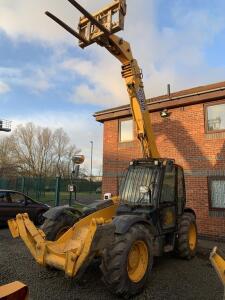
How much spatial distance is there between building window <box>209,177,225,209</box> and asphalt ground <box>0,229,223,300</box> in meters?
3.61

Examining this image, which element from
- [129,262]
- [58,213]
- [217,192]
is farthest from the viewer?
[217,192]

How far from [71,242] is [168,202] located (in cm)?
255

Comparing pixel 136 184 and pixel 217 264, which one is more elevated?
pixel 136 184

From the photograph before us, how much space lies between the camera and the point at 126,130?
49.9 feet

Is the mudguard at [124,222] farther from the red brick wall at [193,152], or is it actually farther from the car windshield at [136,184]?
the red brick wall at [193,152]

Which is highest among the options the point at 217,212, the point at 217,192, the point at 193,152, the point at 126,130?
the point at 126,130

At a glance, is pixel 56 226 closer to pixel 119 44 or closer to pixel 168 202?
pixel 168 202

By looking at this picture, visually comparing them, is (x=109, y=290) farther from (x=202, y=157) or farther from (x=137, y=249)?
(x=202, y=157)

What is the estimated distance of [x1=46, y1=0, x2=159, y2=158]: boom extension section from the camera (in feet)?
24.7

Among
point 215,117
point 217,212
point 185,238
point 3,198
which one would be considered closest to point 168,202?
point 185,238

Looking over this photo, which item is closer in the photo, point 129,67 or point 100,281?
point 100,281

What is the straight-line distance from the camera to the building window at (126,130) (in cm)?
1498

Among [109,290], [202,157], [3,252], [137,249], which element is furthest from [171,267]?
[202,157]

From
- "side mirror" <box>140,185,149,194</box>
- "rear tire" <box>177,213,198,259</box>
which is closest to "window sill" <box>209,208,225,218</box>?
"rear tire" <box>177,213,198,259</box>
